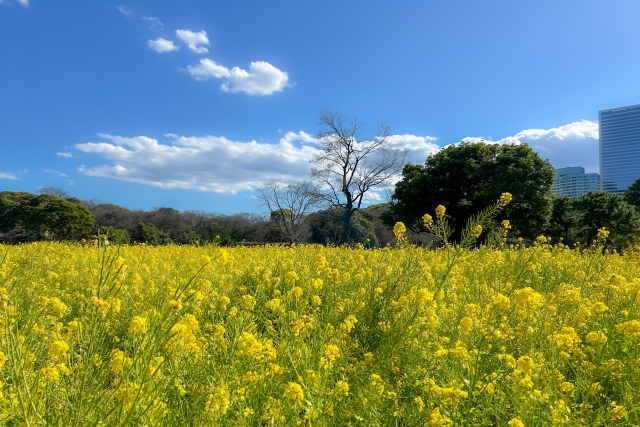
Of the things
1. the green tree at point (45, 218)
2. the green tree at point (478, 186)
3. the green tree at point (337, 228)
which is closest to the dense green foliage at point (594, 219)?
the green tree at point (478, 186)

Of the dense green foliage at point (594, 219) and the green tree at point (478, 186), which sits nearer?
the dense green foliage at point (594, 219)

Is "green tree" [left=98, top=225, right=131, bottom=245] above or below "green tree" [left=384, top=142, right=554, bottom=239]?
below

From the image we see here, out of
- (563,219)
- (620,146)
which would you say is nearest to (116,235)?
(563,219)

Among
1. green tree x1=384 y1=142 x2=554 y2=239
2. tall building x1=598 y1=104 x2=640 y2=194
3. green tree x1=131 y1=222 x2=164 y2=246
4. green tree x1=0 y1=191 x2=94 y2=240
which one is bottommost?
green tree x1=131 y1=222 x2=164 y2=246

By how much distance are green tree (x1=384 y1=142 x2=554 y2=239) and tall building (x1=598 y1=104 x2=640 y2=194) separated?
77.8 meters

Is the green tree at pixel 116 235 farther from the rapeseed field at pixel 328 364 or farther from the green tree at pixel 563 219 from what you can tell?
the green tree at pixel 563 219

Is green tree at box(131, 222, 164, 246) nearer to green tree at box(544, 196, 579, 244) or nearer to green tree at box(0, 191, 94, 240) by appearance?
green tree at box(0, 191, 94, 240)

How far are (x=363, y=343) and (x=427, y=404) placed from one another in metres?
0.92

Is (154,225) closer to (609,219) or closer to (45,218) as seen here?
(45,218)

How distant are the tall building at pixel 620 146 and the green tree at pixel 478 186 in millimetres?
77783

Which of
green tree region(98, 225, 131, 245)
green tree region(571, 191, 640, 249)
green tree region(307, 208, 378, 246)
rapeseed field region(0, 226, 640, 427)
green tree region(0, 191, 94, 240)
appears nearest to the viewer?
green tree region(98, 225, 131, 245)

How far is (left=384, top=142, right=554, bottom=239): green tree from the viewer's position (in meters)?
19.1

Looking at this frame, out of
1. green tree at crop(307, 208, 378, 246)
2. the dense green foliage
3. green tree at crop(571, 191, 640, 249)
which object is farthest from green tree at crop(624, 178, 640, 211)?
green tree at crop(307, 208, 378, 246)

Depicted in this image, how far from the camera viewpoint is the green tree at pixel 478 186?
19.1m
